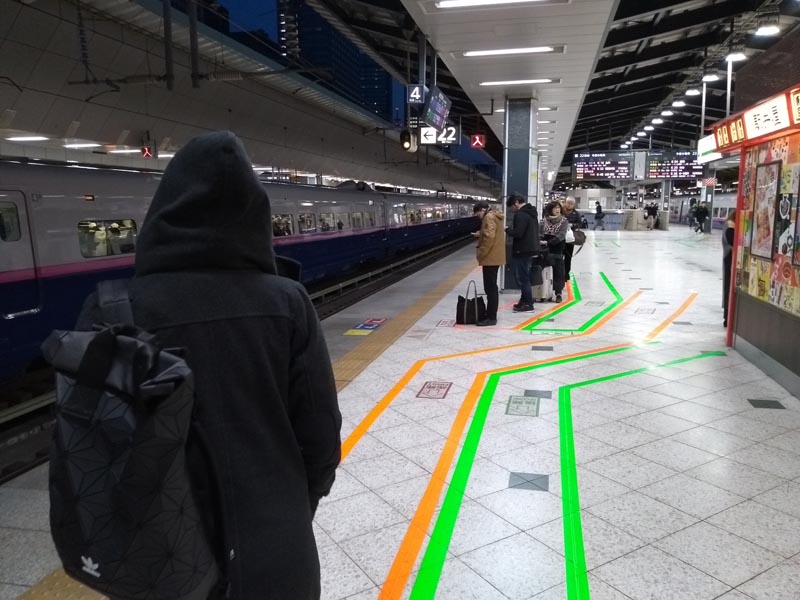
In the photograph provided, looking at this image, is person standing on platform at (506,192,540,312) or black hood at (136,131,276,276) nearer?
black hood at (136,131,276,276)

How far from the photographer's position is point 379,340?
698 centimetres

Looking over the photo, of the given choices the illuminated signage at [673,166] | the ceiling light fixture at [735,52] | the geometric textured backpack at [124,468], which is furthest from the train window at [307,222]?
the illuminated signage at [673,166]

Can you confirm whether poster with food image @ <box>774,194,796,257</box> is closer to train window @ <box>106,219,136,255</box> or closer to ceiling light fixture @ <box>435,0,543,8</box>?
ceiling light fixture @ <box>435,0,543,8</box>

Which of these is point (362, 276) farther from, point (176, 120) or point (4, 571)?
point (4, 571)

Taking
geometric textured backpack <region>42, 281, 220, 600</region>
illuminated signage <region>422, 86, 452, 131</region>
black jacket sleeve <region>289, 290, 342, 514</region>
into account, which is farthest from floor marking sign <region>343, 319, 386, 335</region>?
geometric textured backpack <region>42, 281, 220, 600</region>

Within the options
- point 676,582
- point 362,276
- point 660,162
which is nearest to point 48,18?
point 362,276

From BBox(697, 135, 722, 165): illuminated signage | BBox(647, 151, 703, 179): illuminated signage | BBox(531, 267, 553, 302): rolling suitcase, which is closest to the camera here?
BBox(697, 135, 722, 165): illuminated signage

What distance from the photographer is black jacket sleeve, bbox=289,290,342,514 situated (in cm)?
139

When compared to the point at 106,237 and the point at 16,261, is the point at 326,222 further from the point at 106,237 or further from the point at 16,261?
the point at 16,261

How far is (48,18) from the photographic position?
899cm

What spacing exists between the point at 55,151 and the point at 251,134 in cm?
506

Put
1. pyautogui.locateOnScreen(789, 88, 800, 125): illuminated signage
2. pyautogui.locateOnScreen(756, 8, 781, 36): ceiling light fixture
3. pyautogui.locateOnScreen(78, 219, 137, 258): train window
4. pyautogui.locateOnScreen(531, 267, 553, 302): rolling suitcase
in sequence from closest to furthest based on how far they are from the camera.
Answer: pyautogui.locateOnScreen(789, 88, 800, 125): illuminated signage, pyautogui.locateOnScreen(78, 219, 137, 258): train window, pyautogui.locateOnScreen(531, 267, 553, 302): rolling suitcase, pyautogui.locateOnScreen(756, 8, 781, 36): ceiling light fixture

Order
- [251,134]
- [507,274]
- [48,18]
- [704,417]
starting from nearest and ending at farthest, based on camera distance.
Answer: [704,417] → [48,18] → [507,274] → [251,134]

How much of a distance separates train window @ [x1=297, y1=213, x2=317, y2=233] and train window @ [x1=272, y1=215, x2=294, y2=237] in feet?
1.23
